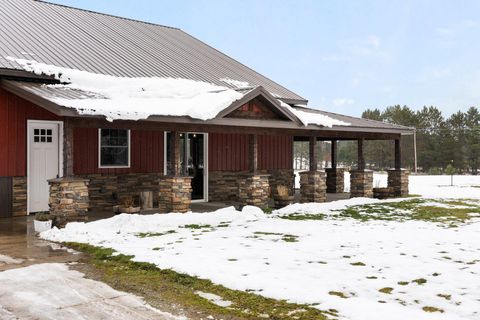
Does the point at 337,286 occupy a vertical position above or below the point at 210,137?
below

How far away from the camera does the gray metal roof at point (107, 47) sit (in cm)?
1400

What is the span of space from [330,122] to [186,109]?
5.70 metres

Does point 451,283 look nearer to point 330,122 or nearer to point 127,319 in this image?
point 127,319

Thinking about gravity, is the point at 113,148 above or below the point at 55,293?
above

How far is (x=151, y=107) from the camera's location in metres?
11.6

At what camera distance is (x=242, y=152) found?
57.3ft

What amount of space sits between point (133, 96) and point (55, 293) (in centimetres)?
800

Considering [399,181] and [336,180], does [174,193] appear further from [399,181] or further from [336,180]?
[336,180]

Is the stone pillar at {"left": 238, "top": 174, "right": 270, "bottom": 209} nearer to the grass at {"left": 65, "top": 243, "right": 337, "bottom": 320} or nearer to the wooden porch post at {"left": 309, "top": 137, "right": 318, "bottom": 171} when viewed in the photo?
the wooden porch post at {"left": 309, "top": 137, "right": 318, "bottom": 171}

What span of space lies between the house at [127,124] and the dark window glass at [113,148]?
32 millimetres

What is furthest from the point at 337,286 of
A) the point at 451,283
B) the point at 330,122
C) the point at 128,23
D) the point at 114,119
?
the point at 128,23

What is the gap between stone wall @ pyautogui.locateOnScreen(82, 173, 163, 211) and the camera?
13.5 m

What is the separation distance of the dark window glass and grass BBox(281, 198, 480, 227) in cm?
538

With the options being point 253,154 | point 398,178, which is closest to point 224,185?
point 253,154
